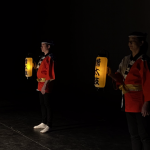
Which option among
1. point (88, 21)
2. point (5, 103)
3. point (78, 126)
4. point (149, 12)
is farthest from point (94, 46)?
point (78, 126)

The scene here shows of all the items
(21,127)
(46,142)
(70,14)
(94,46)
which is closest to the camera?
(46,142)

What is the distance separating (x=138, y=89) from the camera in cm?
320

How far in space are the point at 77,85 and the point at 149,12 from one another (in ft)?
13.1

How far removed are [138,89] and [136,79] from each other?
0.36 ft

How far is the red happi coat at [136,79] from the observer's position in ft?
10.2

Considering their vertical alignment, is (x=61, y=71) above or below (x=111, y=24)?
below

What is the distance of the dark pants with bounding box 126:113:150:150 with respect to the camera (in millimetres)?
3139

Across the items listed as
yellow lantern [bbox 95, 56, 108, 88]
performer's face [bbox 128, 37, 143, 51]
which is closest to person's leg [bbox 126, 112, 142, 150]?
performer's face [bbox 128, 37, 143, 51]

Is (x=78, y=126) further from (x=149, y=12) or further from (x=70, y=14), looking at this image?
(x=70, y=14)

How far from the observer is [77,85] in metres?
10.7

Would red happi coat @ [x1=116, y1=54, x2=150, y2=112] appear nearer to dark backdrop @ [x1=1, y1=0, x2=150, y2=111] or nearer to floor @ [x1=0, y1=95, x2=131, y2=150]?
floor @ [x1=0, y1=95, x2=131, y2=150]

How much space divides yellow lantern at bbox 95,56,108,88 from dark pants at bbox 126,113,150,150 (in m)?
1.08

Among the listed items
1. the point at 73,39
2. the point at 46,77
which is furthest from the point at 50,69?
the point at 73,39

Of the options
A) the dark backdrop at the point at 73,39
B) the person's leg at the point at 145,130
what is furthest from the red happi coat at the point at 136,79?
the dark backdrop at the point at 73,39
